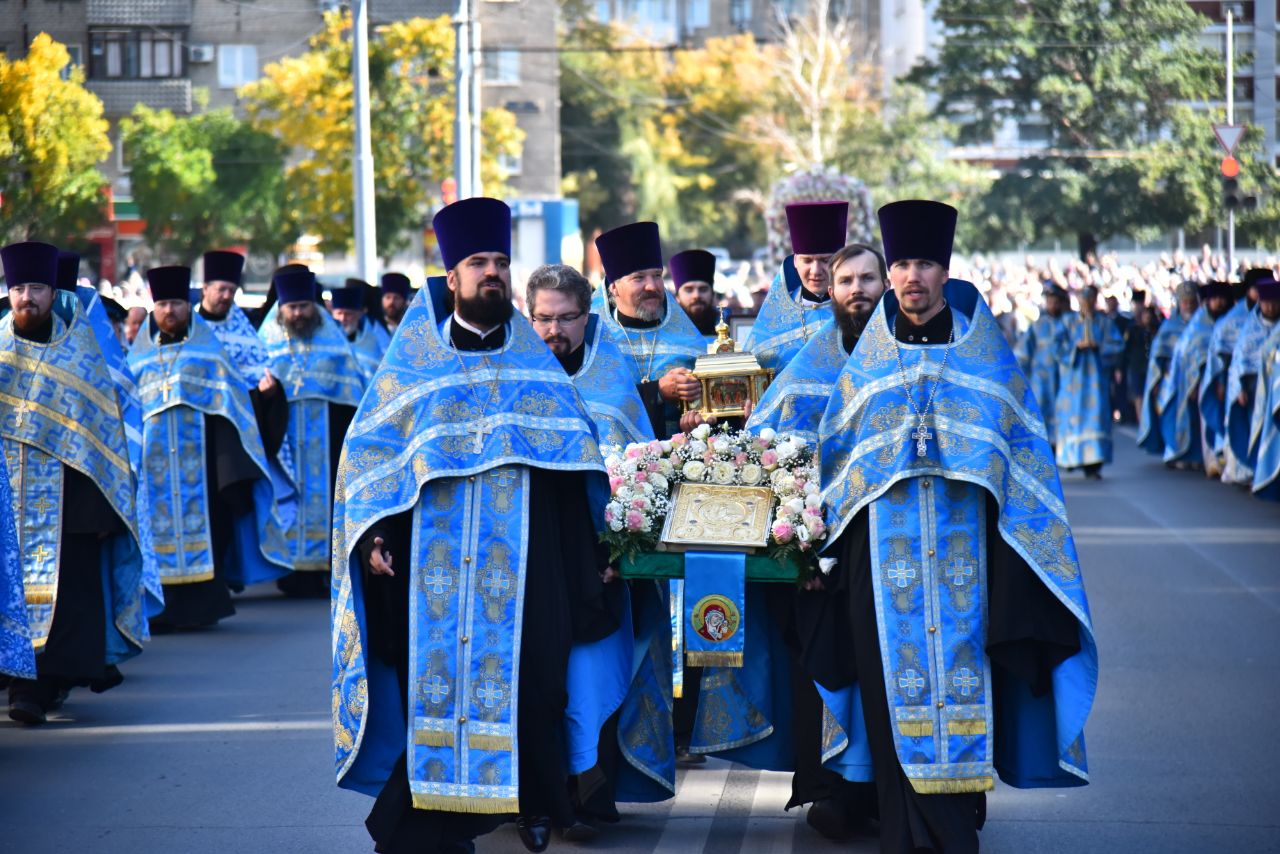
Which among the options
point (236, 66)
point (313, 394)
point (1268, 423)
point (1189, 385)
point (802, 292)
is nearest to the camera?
point (802, 292)

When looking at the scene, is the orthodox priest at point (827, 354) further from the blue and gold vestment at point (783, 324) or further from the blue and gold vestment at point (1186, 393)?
the blue and gold vestment at point (1186, 393)

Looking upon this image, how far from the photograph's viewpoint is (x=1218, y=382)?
20.6 m

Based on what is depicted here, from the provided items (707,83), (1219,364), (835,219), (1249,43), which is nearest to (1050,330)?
(1219,364)

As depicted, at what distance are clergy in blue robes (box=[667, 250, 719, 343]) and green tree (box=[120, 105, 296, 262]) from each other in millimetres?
42023

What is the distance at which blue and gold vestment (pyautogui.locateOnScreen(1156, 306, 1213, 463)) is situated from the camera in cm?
2189

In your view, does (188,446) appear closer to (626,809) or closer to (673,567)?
(626,809)

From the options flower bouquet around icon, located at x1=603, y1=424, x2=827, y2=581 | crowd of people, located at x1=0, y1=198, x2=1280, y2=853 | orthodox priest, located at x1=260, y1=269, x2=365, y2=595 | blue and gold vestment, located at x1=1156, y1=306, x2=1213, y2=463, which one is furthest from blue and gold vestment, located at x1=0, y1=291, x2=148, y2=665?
blue and gold vestment, located at x1=1156, y1=306, x2=1213, y2=463

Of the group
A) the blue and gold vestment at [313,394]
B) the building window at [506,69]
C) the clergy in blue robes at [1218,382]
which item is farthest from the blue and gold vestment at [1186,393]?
the building window at [506,69]

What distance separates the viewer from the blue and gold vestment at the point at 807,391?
7.24 meters

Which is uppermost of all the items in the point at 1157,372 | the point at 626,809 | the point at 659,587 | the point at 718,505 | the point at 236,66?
the point at 236,66

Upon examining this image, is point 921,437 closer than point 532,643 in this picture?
Yes

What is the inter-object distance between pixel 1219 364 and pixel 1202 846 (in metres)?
14.7

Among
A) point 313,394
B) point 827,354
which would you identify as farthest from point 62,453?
point 313,394

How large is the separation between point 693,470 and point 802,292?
5.61ft
